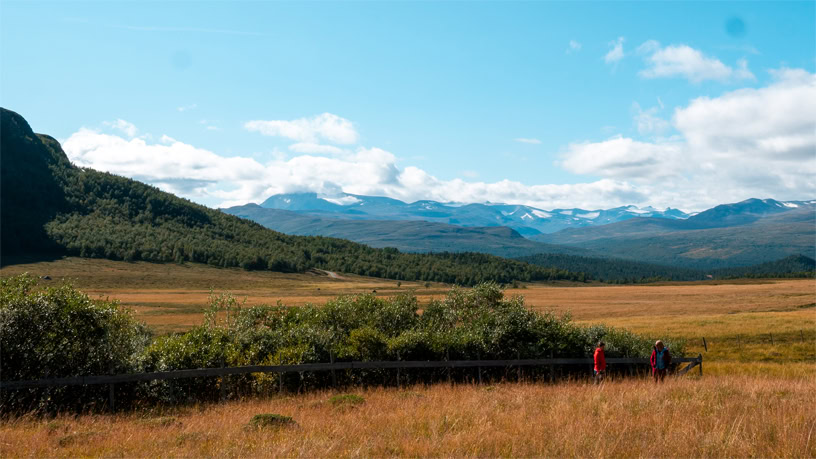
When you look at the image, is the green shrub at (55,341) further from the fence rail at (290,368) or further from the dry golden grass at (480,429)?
the dry golden grass at (480,429)

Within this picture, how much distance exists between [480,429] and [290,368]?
33.8 feet

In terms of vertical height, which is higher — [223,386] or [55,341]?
[55,341]

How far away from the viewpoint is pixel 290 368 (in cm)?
1941

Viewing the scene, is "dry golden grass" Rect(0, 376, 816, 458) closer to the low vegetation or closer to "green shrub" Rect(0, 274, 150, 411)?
"green shrub" Rect(0, 274, 150, 411)

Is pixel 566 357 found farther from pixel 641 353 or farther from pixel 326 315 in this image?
pixel 326 315

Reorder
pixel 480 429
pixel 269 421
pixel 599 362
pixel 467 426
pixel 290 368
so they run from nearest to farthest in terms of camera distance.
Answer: pixel 480 429 → pixel 467 426 → pixel 269 421 → pixel 290 368 → pixel 599 362

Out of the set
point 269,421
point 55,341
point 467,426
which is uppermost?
point 55,341

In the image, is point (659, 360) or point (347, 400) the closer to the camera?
point (347, 400)

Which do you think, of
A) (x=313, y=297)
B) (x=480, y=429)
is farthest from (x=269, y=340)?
(x=313, y=297)

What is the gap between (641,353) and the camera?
1160 inches

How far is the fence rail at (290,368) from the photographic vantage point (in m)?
16.2

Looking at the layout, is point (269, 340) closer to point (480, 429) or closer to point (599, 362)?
point (599, 362)

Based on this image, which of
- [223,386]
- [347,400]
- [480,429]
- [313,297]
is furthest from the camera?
[313,297]

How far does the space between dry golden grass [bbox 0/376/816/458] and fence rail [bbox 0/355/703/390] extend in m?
1.38
